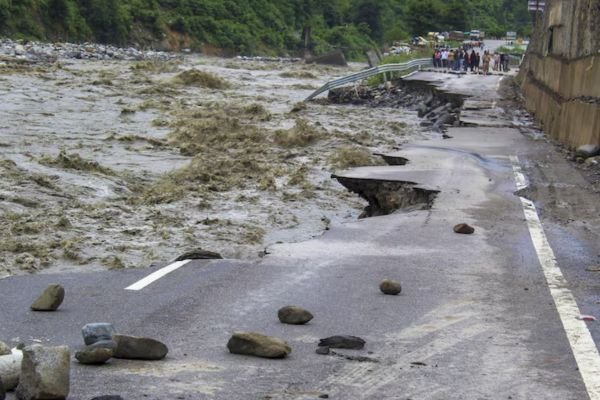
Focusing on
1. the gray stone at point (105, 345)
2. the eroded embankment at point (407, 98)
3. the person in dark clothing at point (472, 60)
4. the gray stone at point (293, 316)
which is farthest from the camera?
the person in dark clothing at point (472, 60)

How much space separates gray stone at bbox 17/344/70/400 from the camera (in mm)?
5254

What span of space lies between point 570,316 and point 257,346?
104 inches

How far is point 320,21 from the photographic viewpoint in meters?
127

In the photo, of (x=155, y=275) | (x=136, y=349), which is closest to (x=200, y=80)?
(x=155, y=275)

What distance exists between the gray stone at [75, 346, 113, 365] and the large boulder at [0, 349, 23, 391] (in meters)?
0.57

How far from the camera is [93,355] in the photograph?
20.2ft

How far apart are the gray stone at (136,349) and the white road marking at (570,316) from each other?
8.48 feet

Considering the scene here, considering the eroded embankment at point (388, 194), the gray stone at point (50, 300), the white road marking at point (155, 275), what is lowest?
the eroded embankment at point (388, 194)

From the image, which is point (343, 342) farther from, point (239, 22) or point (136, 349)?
point (239, 22)

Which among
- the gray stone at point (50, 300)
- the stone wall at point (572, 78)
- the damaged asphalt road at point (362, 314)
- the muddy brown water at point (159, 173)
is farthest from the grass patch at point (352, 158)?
the gray stone at point (50, 300)

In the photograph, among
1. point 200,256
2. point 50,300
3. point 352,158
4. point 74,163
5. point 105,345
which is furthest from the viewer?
point 352,158

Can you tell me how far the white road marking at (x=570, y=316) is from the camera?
6.30 metres

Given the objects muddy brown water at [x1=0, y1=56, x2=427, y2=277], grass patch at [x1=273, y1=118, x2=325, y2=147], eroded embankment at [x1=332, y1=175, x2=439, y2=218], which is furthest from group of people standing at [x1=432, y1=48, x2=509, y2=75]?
eroded embankment at [x1=332, y1=175, x2=439, y2=218]

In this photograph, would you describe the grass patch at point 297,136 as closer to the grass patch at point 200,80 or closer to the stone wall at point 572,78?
the stone wall at point 572,78
